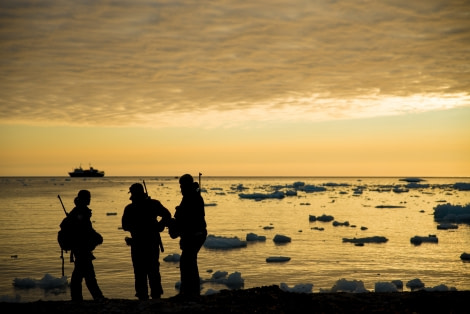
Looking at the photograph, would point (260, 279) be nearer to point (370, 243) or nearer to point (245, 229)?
point (370, 243)

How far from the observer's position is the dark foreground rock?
23.6 feet

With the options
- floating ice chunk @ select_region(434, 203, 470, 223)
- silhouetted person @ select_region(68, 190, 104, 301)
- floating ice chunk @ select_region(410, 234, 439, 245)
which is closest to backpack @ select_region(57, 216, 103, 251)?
silhouetted person @ select_region(68, 190, 104, 301)

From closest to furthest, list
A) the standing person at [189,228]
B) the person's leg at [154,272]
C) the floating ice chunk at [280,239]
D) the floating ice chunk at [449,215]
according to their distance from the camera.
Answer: the standing person at [189,228], the person's leg at [154,272], the floating ice chunk at [280,239], the floating ice chunk at [449,215]

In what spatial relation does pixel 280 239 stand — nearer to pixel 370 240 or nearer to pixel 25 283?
pixel 370 240

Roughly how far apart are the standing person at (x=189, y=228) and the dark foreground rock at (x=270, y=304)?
62 centimetres

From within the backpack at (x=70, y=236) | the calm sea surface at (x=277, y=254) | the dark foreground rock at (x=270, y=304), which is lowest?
the calm sea surface at (x=277, y=254)

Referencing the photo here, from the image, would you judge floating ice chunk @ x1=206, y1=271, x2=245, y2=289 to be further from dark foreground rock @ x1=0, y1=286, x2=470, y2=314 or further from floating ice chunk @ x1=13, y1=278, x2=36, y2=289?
dark foreground rock @ x1=0, y1=286, x2=470, y2=314

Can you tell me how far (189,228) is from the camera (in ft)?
27.6

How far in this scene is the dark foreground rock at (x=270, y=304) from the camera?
720 centimetres

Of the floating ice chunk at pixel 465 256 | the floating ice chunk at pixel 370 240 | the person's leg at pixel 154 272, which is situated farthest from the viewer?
the floating ice chunk at pixel 370 240

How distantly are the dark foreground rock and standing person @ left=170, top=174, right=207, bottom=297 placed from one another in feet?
2.03

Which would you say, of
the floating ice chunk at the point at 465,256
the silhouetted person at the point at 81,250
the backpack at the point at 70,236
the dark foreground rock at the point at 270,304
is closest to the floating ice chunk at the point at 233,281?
the silhouetted person at the point at 81,250

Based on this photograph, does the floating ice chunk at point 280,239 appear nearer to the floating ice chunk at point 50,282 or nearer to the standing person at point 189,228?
the floating ice chunk at point 50,282

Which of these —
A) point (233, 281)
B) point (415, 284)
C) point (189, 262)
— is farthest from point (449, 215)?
point (189, 262)
